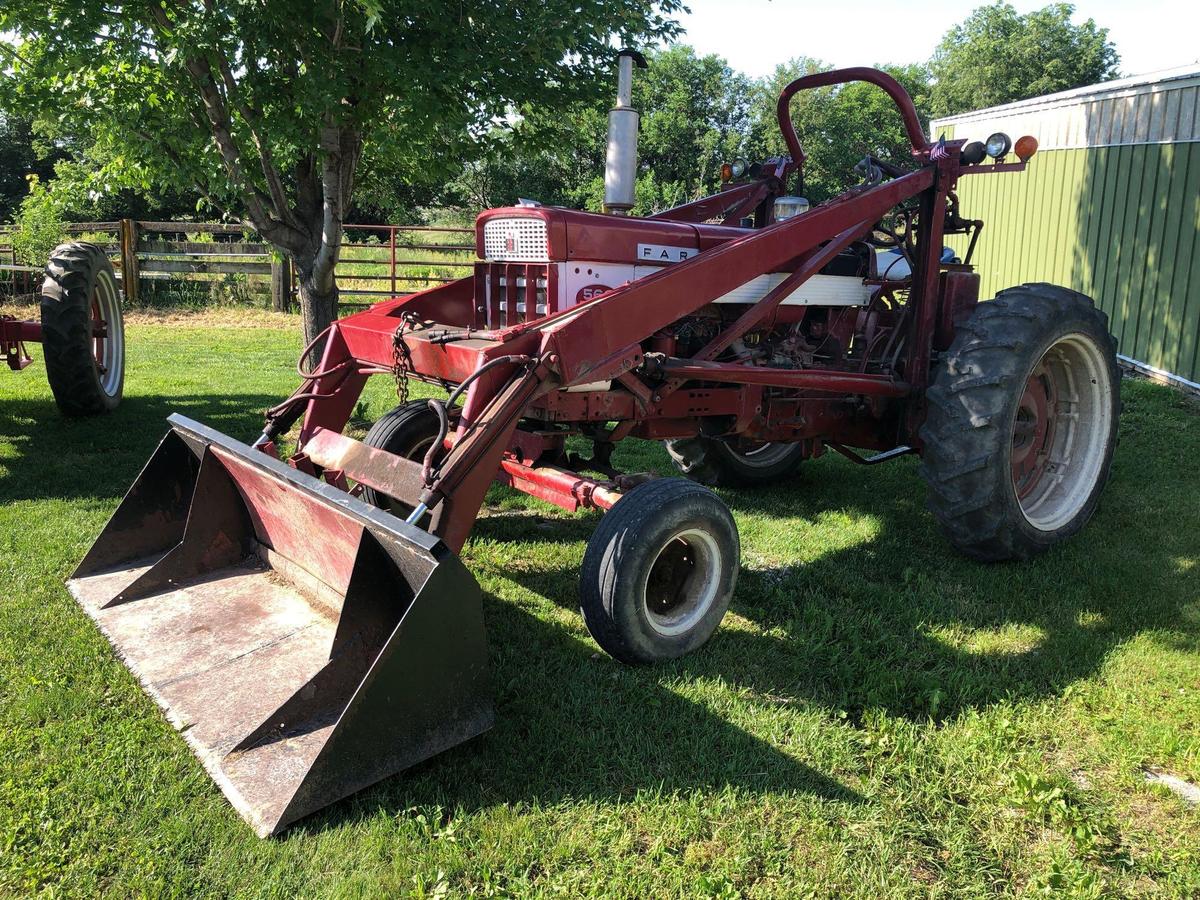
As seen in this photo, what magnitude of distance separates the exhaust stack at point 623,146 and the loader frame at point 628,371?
0.59 metres

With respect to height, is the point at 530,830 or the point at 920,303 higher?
the point at 920,303

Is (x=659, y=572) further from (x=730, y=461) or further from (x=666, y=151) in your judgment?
(x=666, y=151)

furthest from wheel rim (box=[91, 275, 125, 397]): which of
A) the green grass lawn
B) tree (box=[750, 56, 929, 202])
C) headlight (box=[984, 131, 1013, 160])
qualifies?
tree (box=[750, 56, 929, 202])

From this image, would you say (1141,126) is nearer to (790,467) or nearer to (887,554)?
(790,467)

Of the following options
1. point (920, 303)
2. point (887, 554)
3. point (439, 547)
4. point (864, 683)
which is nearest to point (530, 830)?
point (439, 547)

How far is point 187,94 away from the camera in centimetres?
549

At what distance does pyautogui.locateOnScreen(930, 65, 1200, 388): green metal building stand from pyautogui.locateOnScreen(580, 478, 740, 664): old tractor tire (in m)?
6.62

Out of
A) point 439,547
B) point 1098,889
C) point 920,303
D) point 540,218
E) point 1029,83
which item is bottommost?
point 1098,889

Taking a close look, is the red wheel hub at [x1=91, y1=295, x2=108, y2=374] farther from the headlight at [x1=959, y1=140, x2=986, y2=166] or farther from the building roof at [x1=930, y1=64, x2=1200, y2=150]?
the building roof at [x1=930, y1=64, x2=1200, y2=150]

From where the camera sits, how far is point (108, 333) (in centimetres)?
766

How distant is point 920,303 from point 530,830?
10.9 ft

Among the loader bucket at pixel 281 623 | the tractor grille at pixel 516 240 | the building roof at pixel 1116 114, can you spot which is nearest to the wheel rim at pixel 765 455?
the tractor grille at pixel 516 240

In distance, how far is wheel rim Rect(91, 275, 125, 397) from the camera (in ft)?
24.8

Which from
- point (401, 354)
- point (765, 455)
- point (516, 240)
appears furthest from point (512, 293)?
point (765, 455)
